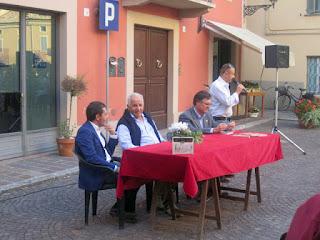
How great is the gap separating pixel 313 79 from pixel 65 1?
13.2 metres

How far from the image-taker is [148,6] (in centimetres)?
1175

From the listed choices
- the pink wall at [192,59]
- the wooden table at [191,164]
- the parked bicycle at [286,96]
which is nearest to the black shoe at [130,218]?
the wooden table at [191,164]

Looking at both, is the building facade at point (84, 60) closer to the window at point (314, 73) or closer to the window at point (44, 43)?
the window at point (44, 43)

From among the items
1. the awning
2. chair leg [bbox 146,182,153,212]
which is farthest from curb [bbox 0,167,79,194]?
the awning

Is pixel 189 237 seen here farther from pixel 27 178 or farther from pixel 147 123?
pixel 27 178

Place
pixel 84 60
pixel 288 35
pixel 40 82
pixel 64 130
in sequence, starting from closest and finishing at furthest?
pixel 64 130 < pixel 40 82 < pixel 84 60 < pixel 288 35

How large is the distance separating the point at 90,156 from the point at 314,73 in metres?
16.3

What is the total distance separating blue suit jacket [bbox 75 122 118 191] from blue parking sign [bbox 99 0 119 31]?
485 cm

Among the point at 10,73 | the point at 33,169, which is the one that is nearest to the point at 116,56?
the point at 10,73

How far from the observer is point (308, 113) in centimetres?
1424

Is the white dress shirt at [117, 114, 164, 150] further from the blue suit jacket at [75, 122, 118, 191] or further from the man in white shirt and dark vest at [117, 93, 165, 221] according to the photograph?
the blue suit jacket at [75, 122, 118, 191]

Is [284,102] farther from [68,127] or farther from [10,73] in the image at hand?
[10,73]

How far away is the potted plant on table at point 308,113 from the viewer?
1417 centimetres

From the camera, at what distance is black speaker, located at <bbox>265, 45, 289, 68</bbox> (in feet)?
35.1
